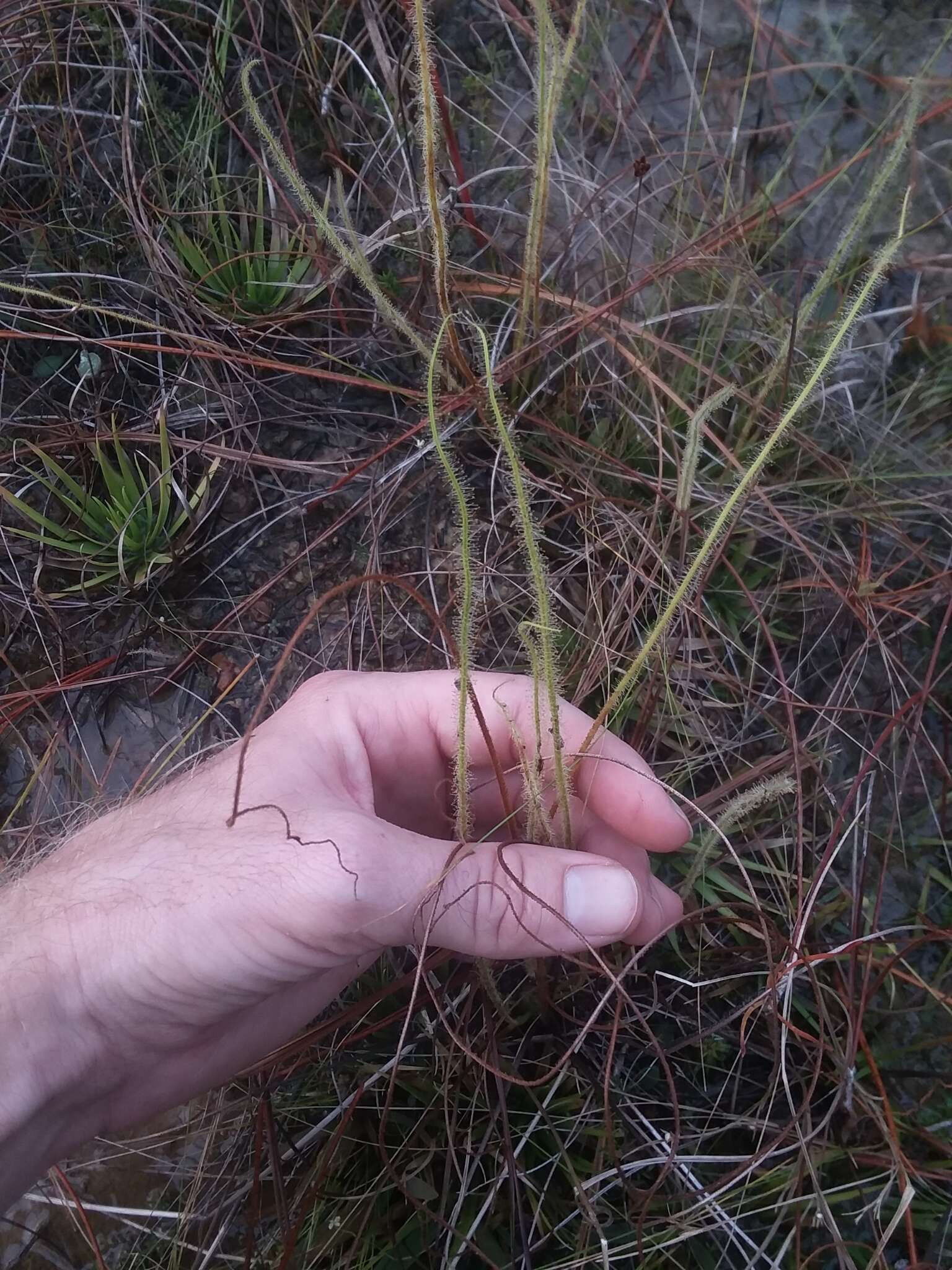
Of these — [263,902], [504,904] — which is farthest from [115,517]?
[504,904]

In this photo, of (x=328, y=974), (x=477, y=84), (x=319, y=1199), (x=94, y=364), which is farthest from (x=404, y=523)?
(x=319, y=1199)

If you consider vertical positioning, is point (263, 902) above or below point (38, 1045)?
above

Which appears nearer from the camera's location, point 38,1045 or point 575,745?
point 38,1045

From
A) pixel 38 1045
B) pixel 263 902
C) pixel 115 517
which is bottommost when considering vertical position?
pixel 38 1045

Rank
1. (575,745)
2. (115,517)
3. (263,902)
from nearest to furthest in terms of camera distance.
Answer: (263,902)
(575,745)
(115,517)

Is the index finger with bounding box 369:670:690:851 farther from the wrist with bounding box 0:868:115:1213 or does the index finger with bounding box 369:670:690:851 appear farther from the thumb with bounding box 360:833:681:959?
the wrist with bounding box 0:868:115:1213

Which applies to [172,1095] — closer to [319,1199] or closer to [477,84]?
[319,1199]

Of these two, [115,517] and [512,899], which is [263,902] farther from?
[115,517]

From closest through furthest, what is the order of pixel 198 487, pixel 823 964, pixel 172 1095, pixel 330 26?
pixel 172 1095, pixel 823 964, pixel 198 487, pixel 330 26
